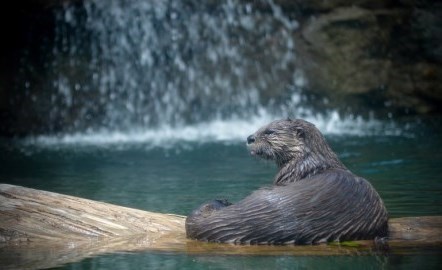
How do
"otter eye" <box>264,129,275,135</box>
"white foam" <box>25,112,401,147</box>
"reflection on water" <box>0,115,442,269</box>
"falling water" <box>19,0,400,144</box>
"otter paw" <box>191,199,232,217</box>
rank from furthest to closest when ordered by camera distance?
"falling water" <box>19,0,400,144</box> → "white foam" <box>25,112,401,147</box> → "otter eye" <box>264,129,275,135</box> → "otter paw" <box>191,199,232,217</box> → "reflection on water" <box>0,115,442,269</box>

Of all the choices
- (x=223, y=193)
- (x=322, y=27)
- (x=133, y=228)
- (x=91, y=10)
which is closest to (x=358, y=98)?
(x=322, y=27)

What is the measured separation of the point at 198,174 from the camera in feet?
30.0

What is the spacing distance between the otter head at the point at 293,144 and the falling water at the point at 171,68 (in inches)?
302

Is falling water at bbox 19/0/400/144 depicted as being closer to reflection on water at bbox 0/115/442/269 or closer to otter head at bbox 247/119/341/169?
reflection on water at bbox 0/115/442/269

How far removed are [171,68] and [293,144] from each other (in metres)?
9.09

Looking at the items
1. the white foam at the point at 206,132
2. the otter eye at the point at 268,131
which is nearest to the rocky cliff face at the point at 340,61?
the white foam at the point at 206,132

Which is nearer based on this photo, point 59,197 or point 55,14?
point 59,197

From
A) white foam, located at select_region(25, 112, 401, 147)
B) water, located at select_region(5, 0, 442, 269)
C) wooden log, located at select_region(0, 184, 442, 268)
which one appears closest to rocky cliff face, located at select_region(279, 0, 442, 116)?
water, located at select_region(5, 0, 442, 269)

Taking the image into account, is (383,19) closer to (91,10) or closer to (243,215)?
(91,10)

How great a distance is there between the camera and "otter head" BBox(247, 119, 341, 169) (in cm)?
543

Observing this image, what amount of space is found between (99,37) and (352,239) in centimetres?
1012

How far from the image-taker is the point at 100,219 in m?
5.57

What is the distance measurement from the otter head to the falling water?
25.2 ft

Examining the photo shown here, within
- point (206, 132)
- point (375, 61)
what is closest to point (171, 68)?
point (206, 132)
